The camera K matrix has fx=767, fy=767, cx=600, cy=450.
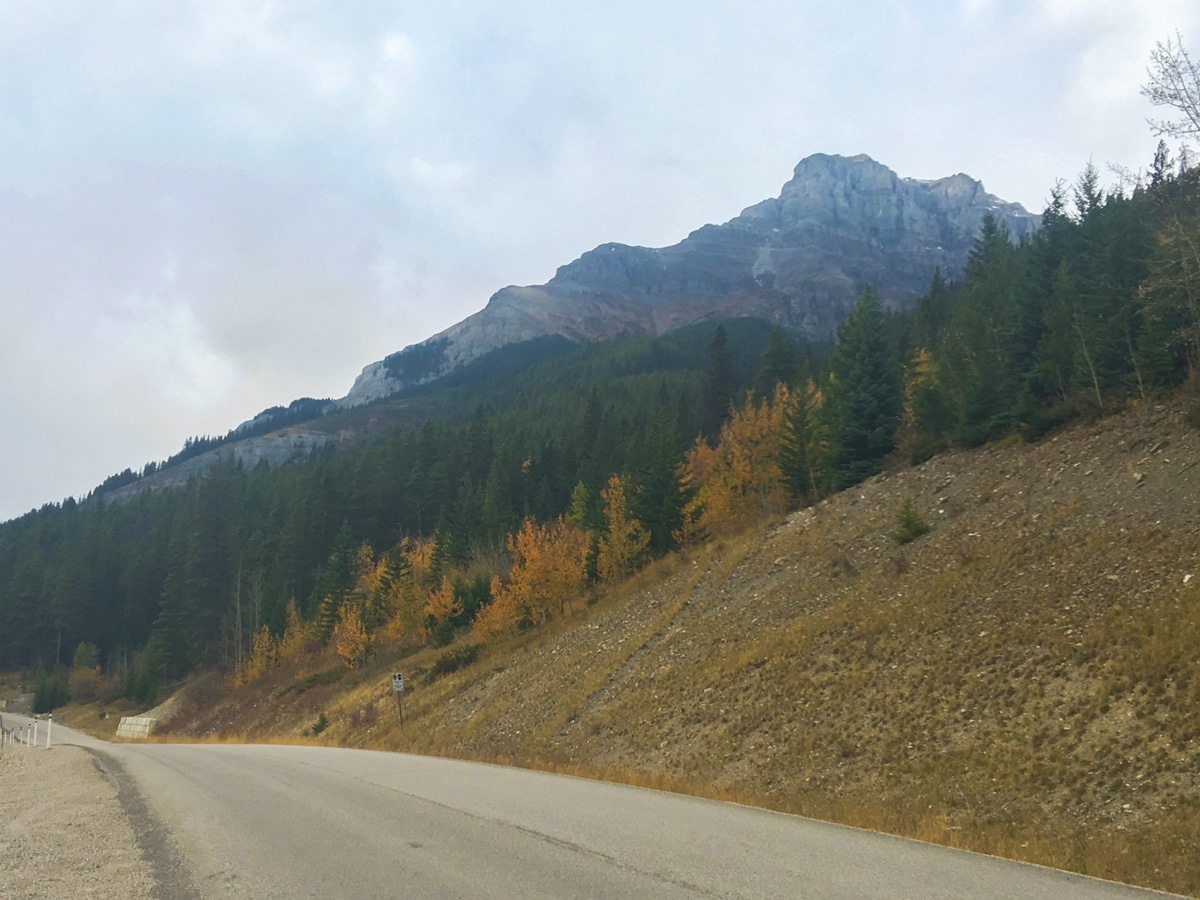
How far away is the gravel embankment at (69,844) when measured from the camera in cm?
762

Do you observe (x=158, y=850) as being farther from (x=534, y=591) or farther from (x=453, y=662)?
(x=534, y=591)

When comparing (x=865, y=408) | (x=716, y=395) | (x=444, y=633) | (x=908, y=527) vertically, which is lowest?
(x=444, y=633)

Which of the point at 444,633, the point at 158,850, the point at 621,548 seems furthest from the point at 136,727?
the point at 158,850

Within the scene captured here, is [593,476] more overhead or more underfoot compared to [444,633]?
more overhead

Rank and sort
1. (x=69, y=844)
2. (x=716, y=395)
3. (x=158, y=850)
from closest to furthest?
(x=158, y=850)
(x=69, y=844)
(x=716, y=395)

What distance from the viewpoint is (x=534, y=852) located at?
327 inches

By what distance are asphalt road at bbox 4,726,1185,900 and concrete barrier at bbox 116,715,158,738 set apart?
56.9 metres

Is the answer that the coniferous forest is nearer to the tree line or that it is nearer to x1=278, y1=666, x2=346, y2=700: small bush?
the tree line

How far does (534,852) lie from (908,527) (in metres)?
20.9

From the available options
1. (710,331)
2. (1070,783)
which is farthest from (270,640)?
(710,331)

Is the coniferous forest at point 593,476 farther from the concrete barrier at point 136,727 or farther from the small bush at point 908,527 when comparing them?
the concrete barrier at point 136,727

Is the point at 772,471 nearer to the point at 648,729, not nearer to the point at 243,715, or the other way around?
the point at 648,729

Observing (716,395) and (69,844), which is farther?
(716,395)

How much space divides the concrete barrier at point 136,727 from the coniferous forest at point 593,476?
10.6 meters
